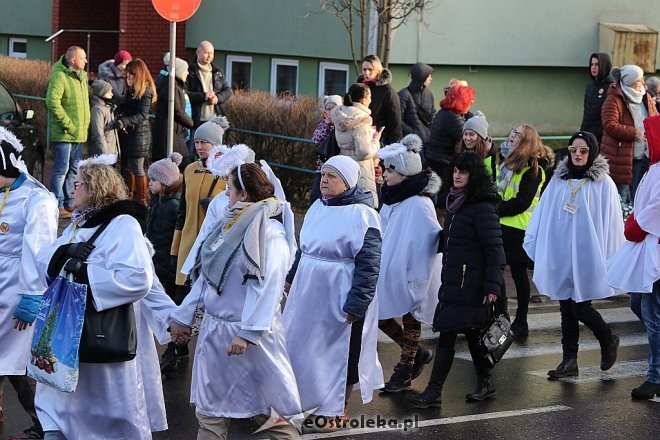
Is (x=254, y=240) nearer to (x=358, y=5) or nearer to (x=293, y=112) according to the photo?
(x=293, y=112)

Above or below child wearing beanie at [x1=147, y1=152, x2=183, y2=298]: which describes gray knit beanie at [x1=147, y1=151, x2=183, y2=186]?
above

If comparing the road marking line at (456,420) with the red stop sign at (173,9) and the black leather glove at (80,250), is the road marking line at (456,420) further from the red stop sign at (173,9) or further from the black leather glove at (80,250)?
the red stop sign at (173,9)

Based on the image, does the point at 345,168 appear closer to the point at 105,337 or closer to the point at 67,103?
the point at 105,337

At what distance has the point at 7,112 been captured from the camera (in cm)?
1595

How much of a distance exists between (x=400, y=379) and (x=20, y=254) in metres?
3.02

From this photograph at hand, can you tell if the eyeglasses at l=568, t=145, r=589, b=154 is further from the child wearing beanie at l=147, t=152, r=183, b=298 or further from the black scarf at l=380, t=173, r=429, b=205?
the child wearing beanie at l=147, t=152, r=183, b=298

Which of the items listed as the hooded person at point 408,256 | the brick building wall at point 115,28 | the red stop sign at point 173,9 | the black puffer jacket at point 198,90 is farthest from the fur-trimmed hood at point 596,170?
the brick building wall at point 115,28

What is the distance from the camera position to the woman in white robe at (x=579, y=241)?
32.2 feet

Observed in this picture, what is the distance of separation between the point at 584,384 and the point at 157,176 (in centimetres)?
362

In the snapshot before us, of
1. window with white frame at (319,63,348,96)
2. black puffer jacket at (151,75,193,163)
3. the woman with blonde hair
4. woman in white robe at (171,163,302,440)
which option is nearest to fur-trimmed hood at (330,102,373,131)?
black puffer jacket at (151,75,193,163)

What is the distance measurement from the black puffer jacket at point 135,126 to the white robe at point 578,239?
6.89 meters

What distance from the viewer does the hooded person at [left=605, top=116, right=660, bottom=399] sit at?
30.1 ft

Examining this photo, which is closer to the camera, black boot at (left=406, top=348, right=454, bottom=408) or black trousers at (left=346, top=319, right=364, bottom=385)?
black trousers at (left=346, top=319, right=364, bottom=385)

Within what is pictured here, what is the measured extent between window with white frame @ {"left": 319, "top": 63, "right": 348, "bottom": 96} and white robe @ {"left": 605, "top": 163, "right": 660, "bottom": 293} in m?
13.6
